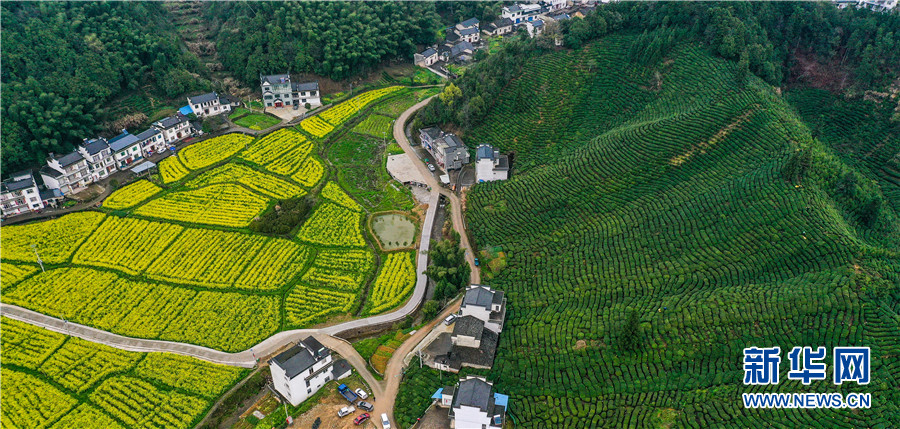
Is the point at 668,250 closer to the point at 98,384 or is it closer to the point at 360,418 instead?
the point at 360,418

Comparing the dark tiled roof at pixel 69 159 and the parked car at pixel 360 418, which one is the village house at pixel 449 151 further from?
the dark tiled roof at pixel 69 159

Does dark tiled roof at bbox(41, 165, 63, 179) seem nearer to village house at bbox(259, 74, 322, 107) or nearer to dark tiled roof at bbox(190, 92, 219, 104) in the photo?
dark tiled roof at bbox(190, 92, 219, 104)

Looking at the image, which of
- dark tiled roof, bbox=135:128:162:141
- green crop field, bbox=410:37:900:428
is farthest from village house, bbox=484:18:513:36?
dark tiled roof, bbox=135:128:162:141

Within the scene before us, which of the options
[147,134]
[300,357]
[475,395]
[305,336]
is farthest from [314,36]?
[475,395]

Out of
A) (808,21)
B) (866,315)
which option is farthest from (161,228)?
(808,21)

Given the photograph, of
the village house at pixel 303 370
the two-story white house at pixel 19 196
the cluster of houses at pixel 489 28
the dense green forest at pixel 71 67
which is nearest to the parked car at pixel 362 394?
the village house at pixel 303 370
